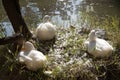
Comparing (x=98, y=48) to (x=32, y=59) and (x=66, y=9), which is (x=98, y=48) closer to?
(x=32, y=59)

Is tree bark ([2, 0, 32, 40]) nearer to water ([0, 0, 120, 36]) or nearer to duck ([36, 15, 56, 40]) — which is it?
duck ([36, 15, 56, 40])

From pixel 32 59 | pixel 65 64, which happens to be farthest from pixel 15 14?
pixel 65 64

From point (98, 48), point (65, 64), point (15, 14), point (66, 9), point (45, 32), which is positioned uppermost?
point (15, 14)

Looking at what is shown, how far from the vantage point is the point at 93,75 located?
3.43 metres

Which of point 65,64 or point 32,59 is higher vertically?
point 32,59

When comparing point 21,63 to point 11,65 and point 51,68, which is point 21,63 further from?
point 51,68

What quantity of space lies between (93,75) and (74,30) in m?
1.14

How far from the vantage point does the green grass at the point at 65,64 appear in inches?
134

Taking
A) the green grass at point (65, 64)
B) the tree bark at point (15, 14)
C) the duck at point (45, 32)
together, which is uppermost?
the tree bark at point (15, 14)

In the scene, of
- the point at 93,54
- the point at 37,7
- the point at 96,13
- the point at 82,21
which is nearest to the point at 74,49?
the point at 93,54

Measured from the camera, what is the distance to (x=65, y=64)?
359 cm

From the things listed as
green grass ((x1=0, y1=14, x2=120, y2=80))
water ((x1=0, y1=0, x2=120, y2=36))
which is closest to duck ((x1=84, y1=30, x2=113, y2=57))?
green grass ((x1=0, y1=14, x2=120, y2=80))

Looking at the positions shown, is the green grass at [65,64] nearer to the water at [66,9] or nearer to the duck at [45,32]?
the duck at [45,32]

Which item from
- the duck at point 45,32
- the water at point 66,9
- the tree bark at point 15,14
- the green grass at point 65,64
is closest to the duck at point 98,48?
the green grass at point 65,64
